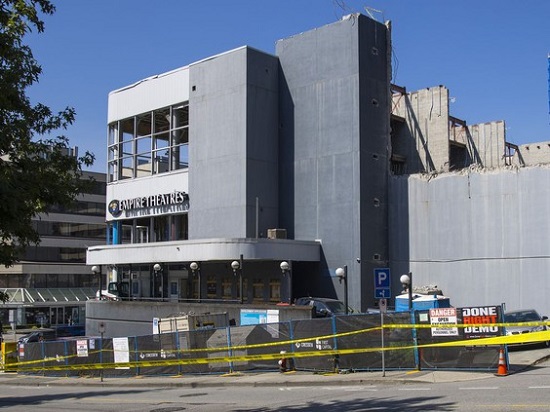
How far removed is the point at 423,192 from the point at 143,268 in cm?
2072

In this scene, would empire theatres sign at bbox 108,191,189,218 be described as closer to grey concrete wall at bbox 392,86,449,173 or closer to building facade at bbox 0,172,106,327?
grey concrete wall at bbox 392,86,449,173

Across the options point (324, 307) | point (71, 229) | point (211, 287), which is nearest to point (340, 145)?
point (324, 307)

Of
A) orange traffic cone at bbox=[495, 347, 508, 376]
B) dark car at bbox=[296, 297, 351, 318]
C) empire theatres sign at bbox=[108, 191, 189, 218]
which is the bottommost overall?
orange traffic cone at bbox=[495, 347, 508, 376]

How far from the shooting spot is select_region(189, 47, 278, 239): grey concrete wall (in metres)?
40.5

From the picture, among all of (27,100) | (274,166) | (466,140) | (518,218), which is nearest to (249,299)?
(274,166)

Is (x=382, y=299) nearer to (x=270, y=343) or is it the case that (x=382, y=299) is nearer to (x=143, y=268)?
(x=270, y=343)

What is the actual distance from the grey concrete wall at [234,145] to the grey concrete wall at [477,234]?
774 centimetres

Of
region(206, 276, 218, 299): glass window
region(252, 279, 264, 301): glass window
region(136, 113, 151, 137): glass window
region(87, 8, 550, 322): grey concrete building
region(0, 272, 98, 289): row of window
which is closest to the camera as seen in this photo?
region(87, 8, 550, 322): grey concrete building

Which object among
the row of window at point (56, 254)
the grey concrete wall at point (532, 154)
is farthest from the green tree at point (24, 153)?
the row of window at point (56, 254)

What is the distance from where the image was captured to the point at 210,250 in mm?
38750

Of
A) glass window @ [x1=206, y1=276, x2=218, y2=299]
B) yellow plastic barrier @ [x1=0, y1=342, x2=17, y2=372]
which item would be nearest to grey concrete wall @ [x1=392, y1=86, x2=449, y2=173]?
glass window @ [x1=206, y1=276, x2=218, y2=299]

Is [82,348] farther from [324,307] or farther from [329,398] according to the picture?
[329,398]

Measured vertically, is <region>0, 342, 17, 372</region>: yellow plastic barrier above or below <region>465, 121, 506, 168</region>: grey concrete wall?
below

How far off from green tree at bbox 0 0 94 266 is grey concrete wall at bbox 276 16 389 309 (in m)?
24.5
